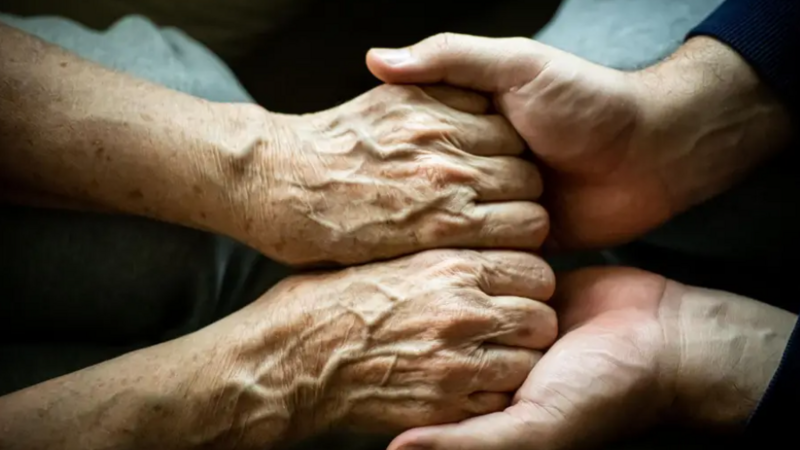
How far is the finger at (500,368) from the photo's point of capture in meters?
0.87

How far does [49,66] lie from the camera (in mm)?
919

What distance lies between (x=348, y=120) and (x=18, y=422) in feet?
1.55

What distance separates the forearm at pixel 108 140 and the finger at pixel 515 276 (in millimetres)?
297

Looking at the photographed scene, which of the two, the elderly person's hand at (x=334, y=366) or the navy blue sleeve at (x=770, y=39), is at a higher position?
the navy blue sleeve at (x=770, y=39)

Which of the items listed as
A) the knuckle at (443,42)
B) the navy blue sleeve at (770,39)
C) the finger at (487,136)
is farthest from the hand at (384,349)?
the navy blue sleeve at (770,39)

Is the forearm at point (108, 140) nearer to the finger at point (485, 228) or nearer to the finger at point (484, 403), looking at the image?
the finger at point (485, 228)

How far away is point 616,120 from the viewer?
92 cm

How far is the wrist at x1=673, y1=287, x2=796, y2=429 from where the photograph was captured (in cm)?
88

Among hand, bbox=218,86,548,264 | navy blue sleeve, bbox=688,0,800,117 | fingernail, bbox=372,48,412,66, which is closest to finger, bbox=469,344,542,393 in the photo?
hand, bbox=218,86,548,264

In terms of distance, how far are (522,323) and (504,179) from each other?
0.55 ft

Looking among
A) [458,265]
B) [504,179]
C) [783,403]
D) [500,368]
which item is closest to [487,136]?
[504,179]

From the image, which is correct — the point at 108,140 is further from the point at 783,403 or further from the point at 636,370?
the point at 783,403

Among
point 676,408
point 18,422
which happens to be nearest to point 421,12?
point 676,408

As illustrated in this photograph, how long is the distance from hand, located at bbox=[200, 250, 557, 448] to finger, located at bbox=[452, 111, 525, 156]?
13 cm
